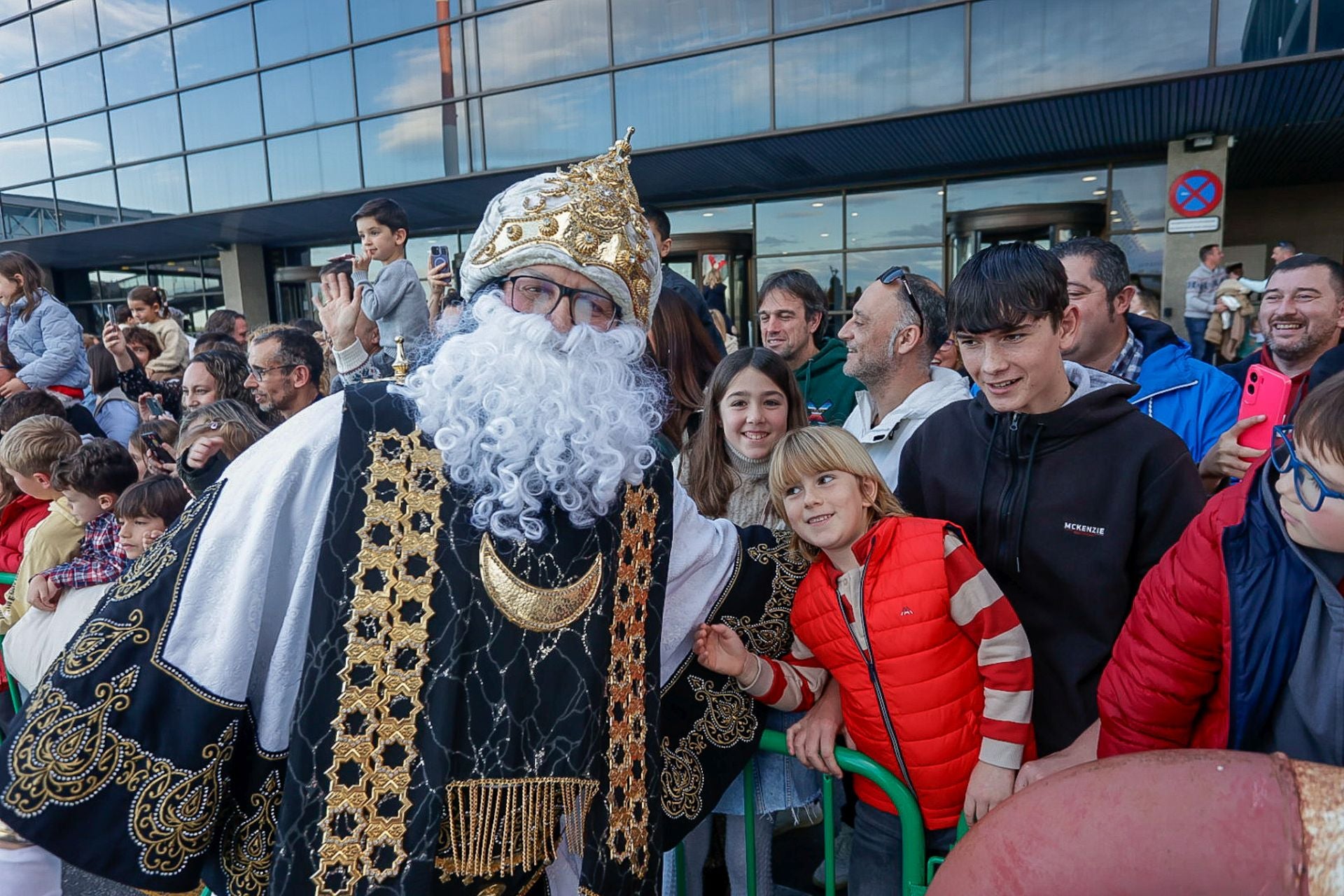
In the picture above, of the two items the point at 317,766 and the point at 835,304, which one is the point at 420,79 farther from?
the point at 317,766

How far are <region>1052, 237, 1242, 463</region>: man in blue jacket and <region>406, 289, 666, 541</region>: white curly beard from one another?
2.03 metres

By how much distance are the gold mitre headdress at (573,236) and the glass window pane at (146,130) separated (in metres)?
16.7

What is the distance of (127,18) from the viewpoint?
49.7ft

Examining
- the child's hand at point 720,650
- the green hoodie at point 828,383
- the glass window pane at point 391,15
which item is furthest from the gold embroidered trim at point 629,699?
the glass window pane at point 391,15

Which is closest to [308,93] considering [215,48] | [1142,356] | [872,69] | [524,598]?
[215,48]

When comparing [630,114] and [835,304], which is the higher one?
[630,114]

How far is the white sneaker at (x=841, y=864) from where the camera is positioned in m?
2.82

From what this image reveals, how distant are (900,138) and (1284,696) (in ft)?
30.9

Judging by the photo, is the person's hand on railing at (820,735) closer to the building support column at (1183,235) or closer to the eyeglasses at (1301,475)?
the eyeglasses at (1301,475)

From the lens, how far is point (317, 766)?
1.35 metres

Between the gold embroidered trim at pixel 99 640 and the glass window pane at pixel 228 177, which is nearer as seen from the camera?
the gold embroidered trim at pixel 99 640

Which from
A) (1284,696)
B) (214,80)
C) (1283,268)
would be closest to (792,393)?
(1284,696)

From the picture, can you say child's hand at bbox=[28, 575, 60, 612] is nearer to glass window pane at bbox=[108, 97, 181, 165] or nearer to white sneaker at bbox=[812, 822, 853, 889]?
white sneaker at bbox=[812, 822, 853, 889]

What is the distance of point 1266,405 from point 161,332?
24.0 ft
